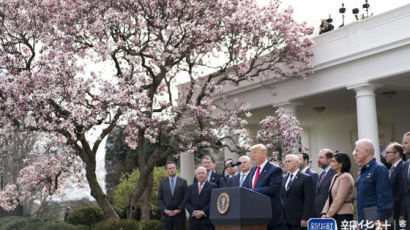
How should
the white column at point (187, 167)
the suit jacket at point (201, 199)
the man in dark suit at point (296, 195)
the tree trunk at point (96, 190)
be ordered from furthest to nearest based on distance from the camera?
the white column at point (187, 167) < the tree trunk at point (96, 190) < the suit jacket at point (201, 199) < the man in dark suit at point (296, 195)

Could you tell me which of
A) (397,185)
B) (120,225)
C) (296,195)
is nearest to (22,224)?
(120,225)

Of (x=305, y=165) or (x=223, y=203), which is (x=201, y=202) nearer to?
(x=305, y=165)

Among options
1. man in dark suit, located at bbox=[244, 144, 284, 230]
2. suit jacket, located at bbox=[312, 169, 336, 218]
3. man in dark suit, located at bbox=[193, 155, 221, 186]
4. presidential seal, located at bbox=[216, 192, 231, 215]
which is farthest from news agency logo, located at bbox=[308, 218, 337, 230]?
man in dark suit, located at bbox=[193, 155, 221, 186]

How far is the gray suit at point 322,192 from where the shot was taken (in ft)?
30.8

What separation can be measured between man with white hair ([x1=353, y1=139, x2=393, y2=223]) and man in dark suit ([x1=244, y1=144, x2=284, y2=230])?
4.38ft

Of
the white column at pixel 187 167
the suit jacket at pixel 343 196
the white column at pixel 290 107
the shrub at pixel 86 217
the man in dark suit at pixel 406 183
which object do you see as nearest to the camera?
the man in dark suit at pixel 406 183

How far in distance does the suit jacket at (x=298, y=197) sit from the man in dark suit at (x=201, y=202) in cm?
238

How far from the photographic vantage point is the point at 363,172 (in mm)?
7816

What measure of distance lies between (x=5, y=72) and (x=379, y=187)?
11853mm

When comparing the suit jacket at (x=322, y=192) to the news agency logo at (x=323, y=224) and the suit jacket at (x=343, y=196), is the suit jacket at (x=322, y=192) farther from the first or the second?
the news agency logo at (x=323, y=224)

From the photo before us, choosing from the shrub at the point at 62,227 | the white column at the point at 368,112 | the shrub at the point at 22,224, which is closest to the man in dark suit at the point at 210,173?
the white column at the point at 368,112

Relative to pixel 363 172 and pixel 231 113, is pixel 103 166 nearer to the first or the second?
pixel 231 113

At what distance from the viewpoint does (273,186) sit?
8773 mm

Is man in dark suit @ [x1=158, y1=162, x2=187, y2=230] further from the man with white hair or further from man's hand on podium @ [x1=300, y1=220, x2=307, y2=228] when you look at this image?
the man with white hair
